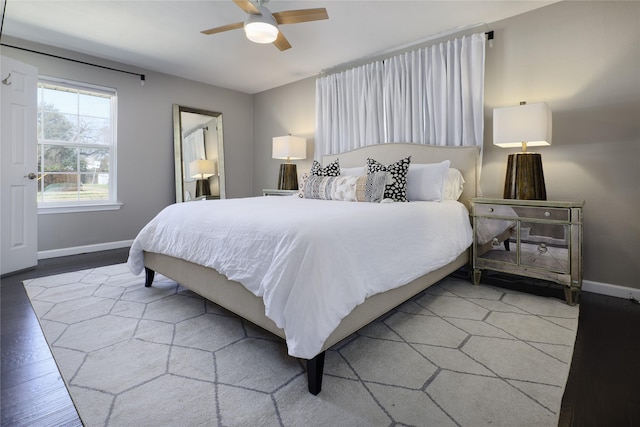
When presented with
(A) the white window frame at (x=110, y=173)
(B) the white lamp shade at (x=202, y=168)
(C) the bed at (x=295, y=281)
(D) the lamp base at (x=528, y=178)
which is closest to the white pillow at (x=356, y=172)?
(C) the bed at (x=295, y=281)

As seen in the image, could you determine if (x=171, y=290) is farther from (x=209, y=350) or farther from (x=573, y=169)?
(x=573, y=169)

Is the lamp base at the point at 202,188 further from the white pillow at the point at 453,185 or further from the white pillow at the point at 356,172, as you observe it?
the white pillow at the point at 453,185

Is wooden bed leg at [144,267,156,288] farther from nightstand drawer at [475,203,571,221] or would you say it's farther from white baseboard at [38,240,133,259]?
nightstand drawer at [475,203,571,221]

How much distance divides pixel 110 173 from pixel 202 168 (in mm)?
1224

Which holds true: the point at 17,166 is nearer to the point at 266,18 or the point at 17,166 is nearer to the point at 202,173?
the point at 202,173

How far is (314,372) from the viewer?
1330mm

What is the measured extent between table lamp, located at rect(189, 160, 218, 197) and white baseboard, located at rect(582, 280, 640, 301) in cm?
480

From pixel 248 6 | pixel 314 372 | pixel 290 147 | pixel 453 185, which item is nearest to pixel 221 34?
pixel 248 6

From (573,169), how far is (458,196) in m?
0.91

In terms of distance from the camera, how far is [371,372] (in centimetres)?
150

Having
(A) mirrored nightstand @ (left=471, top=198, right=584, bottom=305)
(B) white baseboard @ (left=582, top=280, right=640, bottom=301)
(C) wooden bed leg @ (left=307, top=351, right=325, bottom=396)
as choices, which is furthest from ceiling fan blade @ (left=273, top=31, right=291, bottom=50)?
(B) white baseboard @ (left=582, top=280, right=640, bottom=301)

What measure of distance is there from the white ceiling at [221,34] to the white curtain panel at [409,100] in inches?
8.4

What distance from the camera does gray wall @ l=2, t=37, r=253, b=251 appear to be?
376cm

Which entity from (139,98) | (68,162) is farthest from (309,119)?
(68,162)
